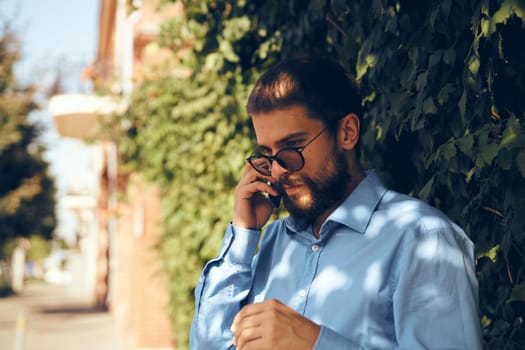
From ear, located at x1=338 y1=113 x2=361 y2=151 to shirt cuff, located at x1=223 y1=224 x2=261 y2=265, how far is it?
38 centimetres

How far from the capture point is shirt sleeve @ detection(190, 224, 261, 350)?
Answer: 2.01m

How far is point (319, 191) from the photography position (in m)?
1.90

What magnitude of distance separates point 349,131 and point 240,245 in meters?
0.45

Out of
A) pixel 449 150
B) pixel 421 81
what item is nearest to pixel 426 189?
pixel 449 150

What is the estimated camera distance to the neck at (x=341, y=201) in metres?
1.94

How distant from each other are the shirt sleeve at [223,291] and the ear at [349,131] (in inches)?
15.0

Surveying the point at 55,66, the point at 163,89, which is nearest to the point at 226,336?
the point at 163,89

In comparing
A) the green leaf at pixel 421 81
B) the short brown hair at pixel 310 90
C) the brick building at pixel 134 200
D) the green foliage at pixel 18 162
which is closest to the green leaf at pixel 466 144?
the green leaf at pixel 421 81

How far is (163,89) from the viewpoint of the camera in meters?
6.89

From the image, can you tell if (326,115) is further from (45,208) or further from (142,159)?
(45,208)

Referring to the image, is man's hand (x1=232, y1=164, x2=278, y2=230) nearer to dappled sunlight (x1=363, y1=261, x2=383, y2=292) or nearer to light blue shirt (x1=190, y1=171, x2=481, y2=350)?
light blue shirt (x1=190, y1=171, x2=481, y2=350)

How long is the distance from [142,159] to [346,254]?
21.4ft

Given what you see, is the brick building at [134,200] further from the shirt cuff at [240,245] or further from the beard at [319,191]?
the beard at [319,191]

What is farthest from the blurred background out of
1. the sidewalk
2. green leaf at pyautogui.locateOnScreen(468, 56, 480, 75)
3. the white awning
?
the sidewalk
